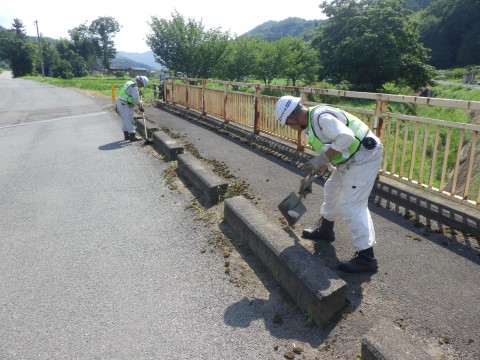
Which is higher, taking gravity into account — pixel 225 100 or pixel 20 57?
pixel 20 57

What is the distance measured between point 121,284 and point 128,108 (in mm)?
6943

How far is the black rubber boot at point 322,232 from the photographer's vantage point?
3.79m

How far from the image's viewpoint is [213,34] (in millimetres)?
30344

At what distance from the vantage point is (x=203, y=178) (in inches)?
211

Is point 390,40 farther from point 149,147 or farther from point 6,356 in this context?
point 6,356

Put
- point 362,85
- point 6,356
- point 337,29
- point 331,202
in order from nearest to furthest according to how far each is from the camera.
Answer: point 6,356 < point 331,202 < point 362,85 < point 337,29

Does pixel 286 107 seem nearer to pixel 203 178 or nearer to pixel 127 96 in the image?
pixel 203 178

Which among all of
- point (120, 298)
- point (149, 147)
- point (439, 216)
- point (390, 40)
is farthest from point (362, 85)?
point (120, 298)

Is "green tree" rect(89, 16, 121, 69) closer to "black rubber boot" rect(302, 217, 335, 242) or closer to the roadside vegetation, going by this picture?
the roadside vegetation

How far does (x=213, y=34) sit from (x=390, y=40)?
54.9ft

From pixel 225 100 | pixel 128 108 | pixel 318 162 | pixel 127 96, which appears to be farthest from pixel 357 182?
pixel 127 96

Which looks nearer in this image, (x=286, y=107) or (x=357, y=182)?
(x=357, y=182)

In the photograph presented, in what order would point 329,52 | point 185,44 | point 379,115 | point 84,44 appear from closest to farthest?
point 379,115 < point 185,44 < point 329,52 < point 84,44

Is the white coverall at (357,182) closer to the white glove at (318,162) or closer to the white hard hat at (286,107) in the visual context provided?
the white glove at (318,162)
